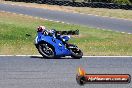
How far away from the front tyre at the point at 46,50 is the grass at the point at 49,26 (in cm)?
170

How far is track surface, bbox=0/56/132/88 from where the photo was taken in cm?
1170

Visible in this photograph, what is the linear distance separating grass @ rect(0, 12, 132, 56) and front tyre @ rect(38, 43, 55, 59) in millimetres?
1700

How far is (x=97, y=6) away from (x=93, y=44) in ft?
67.5

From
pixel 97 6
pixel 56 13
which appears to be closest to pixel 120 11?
pixel 97 6

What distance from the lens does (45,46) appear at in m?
16.0

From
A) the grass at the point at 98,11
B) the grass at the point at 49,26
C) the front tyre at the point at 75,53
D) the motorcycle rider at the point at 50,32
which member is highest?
the motorcycle rider at the point at 50,32

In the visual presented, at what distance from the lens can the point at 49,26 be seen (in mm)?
29188

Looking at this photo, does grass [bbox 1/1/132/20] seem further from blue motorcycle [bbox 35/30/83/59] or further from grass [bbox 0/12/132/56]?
blue motorcycle [bbox 35/30/83/59]

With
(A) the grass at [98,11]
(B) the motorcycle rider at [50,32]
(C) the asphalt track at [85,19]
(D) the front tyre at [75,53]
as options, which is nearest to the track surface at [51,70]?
(D) the front tyre at [75,53]

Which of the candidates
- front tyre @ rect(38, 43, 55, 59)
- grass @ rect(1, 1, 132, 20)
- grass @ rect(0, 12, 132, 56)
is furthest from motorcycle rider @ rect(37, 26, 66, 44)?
grass @ rect(1, 1, 132, 20)

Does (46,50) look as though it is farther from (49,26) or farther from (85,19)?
(85,19)

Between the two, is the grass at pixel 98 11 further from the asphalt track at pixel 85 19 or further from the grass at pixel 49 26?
the grass at pixel 49 26

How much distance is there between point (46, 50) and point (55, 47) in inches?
14.3

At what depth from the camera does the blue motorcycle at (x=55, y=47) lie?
15852mm
